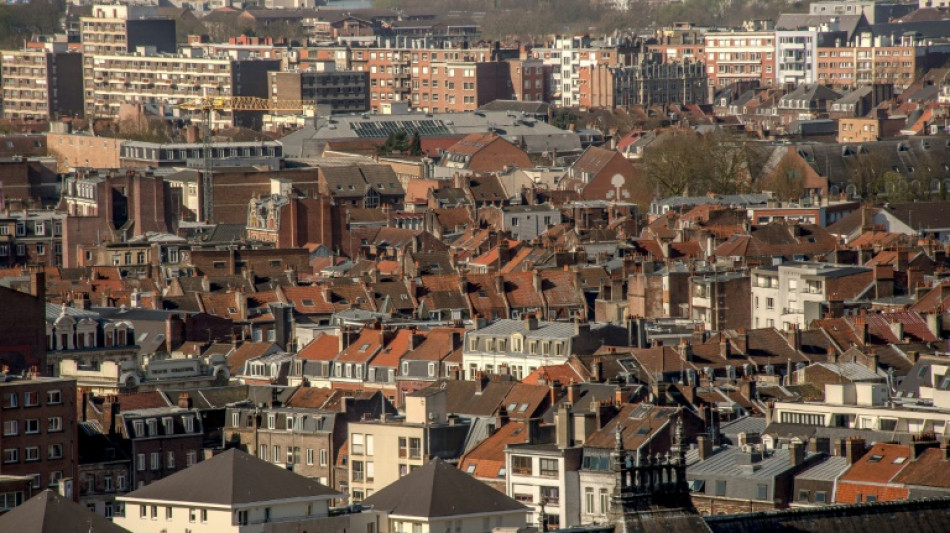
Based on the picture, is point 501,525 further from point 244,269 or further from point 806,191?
point 806,191

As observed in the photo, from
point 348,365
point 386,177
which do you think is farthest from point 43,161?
point 348,365

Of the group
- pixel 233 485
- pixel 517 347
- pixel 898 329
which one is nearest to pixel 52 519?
pixel 233 485

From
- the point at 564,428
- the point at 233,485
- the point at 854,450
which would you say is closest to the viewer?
the point at 233,485

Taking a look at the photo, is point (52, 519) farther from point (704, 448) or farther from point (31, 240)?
point (31, 240)

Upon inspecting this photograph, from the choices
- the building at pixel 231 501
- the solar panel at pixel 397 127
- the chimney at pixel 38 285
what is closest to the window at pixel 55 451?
the building at pixel 231 501

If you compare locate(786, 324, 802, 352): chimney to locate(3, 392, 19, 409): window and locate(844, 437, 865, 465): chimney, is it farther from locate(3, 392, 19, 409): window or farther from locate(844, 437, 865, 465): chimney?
locate(3, 392, 19, 409): window

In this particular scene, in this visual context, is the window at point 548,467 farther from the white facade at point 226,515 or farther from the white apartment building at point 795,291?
the white apartment building at point 795,291
